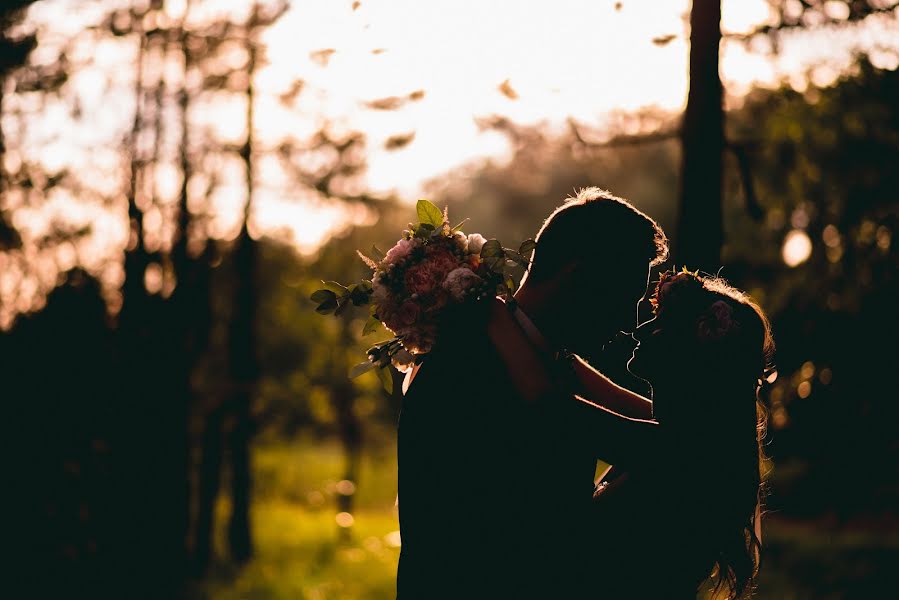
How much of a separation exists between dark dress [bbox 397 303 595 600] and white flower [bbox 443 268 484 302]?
32 centimetres

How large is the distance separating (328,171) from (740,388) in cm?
1276

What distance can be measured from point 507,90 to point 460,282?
2.72 metres

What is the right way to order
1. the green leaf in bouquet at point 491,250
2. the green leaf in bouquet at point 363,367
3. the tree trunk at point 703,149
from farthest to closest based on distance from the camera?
the tree trunk at point 703,149
the green leaf in bouquet at point 363,367
the green leaf in bouquet at point 491,250

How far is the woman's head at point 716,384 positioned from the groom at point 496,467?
1.29 feet

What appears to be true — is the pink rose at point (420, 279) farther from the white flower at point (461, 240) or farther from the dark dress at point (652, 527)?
the dark dress at point (652, 527)

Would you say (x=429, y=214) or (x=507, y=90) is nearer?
(x=429, y=214)

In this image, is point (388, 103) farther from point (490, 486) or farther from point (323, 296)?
point (490, 486)

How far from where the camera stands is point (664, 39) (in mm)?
6211

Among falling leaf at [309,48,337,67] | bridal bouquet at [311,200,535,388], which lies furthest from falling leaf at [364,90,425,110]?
bridal bouquet at [311,200,535,388]

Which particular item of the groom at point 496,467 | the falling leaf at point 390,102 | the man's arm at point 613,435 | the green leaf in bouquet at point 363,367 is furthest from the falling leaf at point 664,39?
the man's arm at point 613,435

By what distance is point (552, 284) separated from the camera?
3504 mm

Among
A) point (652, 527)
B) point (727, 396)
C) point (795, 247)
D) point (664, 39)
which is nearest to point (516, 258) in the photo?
point (727, 396)

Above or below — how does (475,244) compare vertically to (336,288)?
above

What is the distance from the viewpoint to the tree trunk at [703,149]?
217 inches
